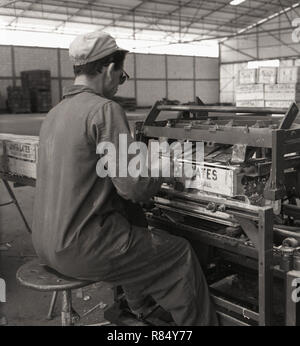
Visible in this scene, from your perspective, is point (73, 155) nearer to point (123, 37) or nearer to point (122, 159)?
point (122, 159)

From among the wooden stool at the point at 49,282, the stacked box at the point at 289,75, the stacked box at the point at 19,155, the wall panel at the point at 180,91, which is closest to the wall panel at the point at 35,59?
the wall panel at the point at 180,91

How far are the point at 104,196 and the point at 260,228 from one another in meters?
0.69

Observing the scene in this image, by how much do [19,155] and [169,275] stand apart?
6.08 ft

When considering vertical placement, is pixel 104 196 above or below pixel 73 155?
below

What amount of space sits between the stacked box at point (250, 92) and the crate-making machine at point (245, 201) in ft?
29.7

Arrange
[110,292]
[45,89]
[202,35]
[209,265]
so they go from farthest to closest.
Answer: [202,35] < [45,89] < [110,292] < [209,265]

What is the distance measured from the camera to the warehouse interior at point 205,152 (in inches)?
78.3

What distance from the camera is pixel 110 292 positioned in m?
3.45

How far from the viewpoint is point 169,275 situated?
2062mm

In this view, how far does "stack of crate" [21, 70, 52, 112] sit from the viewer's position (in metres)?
16.2

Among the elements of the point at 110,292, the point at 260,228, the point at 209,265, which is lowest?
the point at 110,292

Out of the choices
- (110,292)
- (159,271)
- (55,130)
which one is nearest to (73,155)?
(55,130)

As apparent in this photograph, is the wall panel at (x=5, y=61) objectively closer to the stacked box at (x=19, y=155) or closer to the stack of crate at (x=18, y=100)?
the stack of crate at (x=18, y=100)

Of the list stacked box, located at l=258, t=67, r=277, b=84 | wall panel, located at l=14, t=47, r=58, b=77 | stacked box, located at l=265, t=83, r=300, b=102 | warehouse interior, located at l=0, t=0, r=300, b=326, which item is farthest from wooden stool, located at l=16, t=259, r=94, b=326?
wall panel, located at l=14, t=47, r=58, b=77
